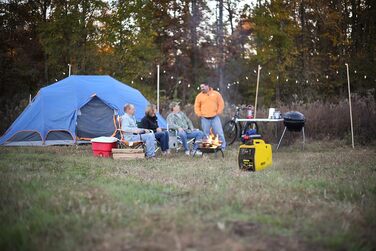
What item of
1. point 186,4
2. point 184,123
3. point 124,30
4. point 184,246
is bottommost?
point 184,246

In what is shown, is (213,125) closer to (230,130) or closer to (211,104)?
(211,104)

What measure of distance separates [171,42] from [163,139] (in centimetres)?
1511

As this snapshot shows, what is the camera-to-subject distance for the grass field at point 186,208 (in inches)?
130

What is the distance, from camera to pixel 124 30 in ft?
66.0

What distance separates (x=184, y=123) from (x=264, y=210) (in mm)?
6253

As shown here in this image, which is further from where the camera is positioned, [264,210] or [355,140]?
[355,140]

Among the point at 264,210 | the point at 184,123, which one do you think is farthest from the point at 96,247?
the point at 184,123

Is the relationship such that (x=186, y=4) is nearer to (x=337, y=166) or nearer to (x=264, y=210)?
(x=337, y=166)

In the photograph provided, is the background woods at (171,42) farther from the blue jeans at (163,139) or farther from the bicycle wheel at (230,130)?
the blue jeans at (163,139)

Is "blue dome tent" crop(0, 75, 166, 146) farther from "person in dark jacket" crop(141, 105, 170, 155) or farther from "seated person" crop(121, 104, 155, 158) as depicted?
"seated person" crop(121, 104, 155, 158)

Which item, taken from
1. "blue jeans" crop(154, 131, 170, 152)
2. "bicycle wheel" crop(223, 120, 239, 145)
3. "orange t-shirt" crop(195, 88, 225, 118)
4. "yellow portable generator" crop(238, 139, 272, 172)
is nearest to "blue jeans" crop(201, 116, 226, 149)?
"orange t-shirt" crop(195, 88, 225, 118)

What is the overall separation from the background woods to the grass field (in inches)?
487

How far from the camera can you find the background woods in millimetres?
19609

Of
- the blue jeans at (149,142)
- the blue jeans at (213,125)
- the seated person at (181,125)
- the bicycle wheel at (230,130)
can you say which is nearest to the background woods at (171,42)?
the bicycle wheel at (230,130)
